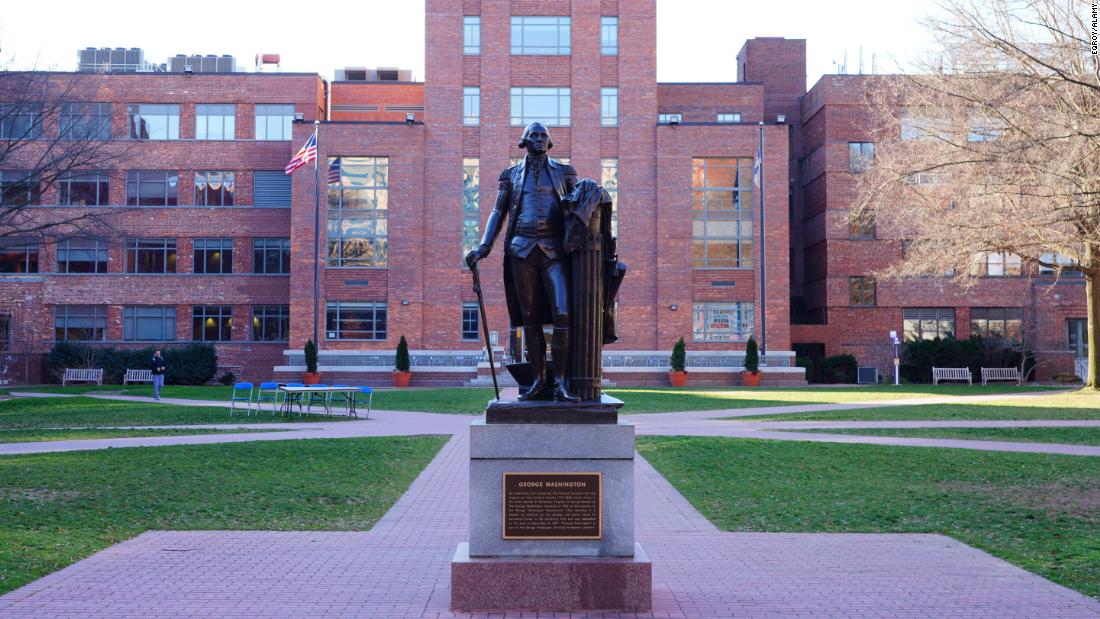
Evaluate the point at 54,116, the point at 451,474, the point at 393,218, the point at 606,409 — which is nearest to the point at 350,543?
the point at 606,409

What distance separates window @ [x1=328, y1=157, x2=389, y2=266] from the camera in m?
49.5

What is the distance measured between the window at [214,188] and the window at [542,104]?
1628 centimetres

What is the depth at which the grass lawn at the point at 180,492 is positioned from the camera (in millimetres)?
9057

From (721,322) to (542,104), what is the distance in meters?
14.8

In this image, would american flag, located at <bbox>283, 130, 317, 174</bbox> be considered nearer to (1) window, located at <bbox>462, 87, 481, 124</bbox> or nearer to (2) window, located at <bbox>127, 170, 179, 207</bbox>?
(1) window, located at <bbox>462, 87, 481, 124</bbox>

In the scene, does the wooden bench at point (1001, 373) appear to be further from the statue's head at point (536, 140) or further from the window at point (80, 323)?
the statue's head at point (536, 140)

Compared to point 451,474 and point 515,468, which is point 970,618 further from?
point 451,474

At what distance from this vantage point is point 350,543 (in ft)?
29.3

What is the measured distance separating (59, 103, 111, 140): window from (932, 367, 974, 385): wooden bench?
137 feet

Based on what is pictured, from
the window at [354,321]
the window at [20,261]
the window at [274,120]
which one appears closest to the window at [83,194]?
the window at [20,261]

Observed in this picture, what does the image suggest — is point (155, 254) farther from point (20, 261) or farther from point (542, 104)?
point (542, 104)

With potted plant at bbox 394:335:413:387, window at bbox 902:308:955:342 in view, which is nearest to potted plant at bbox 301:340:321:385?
potted plant at bbox 394:335:413:387

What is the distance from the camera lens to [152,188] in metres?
53.2

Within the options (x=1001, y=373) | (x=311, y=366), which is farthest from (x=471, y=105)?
(x=1001, y=373)
